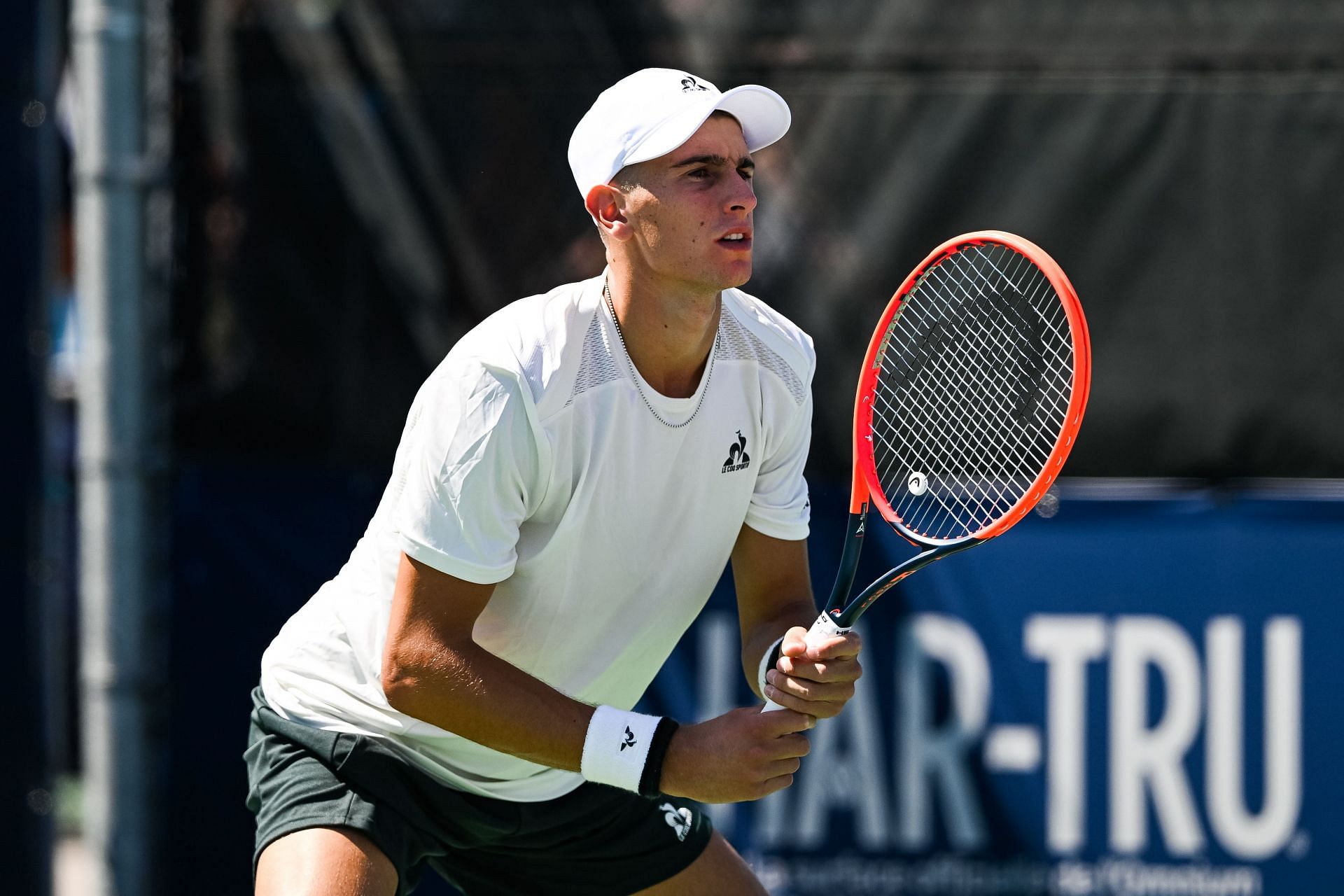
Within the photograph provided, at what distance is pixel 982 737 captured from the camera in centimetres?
452

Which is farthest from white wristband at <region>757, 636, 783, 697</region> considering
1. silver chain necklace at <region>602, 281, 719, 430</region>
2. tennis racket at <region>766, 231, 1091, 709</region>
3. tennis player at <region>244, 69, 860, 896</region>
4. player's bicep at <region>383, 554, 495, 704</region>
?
Answer: player's bicep at <region>383, 554, 495, 704</region>

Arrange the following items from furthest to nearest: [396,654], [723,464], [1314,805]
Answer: [1314,805] → [723,464] → [396,654]

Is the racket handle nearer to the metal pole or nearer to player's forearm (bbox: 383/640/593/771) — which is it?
player's forearm (bbox: 383/640/593/771)

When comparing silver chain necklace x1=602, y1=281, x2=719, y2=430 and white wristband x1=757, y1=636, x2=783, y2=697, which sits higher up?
silver chain necklace x1=602, y1=281, x2=719, y2=430

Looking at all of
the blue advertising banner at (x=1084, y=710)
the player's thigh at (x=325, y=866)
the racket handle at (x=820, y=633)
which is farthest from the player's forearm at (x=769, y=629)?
the blue advertising banner at (x=1084, y=710)

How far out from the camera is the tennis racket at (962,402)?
9.16 feet

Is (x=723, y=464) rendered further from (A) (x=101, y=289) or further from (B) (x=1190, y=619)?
(A) (x=101, y=289)

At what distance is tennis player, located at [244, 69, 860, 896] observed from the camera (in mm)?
2719

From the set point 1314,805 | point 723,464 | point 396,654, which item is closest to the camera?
point 396,654

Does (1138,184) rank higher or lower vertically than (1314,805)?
higher

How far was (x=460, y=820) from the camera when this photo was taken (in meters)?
3.06

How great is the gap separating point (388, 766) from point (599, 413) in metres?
0.68

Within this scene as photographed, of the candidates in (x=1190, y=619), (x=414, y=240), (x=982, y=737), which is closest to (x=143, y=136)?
(x=414, y=240)

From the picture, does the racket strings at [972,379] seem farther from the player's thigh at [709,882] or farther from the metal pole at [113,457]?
the metal pole at [113,457]
